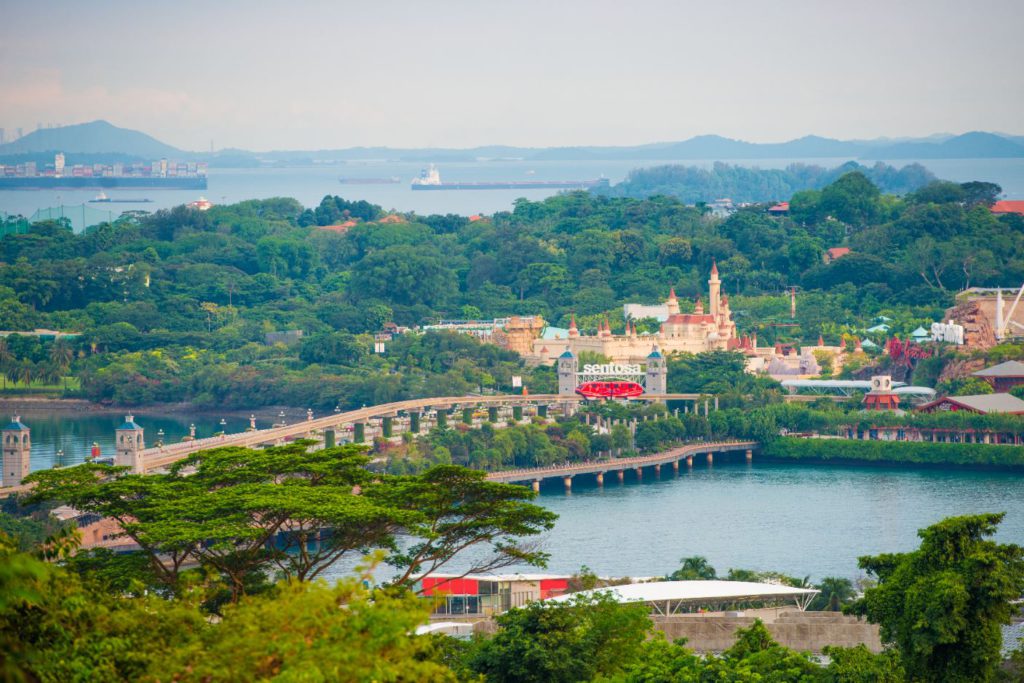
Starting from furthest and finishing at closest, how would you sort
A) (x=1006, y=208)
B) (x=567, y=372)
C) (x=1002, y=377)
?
(x=1006, y=208)
(x=567, y=372)
(x=1002, y=377)

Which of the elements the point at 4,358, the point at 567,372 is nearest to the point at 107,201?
the point at 4,358

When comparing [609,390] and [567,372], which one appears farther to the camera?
[567,372]

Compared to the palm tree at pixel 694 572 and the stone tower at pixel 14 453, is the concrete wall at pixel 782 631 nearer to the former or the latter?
the palm tree at pixel 694 572

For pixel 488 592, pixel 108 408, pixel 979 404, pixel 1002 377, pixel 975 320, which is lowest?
pixel 108 408

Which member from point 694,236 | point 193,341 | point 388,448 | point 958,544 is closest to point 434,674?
point 958,544

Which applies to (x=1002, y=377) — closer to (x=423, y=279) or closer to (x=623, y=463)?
(x=623, y=463)

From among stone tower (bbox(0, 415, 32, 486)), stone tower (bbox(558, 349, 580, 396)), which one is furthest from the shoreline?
stone tower (bbox(0, 415, 32, 486))
